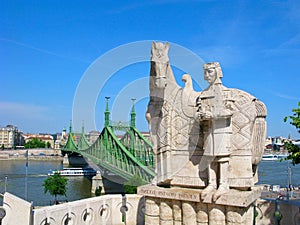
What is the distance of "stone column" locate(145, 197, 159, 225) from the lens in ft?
20.0

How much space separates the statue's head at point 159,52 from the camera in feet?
18.9

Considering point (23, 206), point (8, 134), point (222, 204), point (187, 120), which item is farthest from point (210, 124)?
point (8, 134)

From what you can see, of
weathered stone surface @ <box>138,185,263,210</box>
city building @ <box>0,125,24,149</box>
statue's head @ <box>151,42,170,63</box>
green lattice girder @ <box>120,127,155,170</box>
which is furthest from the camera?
city building @ <box>0,125,24,149</box>

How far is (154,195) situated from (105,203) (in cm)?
161

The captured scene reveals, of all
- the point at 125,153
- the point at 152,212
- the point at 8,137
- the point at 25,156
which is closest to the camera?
the point at 152,212

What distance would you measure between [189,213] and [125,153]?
20712 mm

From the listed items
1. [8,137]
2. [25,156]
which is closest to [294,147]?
[25,156]

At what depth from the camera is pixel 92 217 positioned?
689cm

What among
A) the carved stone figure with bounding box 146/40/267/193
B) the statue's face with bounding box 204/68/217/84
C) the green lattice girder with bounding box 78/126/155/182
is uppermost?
the statue's face with bounding box 204/68/217/84

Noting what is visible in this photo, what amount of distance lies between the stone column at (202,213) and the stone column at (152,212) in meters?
0.86

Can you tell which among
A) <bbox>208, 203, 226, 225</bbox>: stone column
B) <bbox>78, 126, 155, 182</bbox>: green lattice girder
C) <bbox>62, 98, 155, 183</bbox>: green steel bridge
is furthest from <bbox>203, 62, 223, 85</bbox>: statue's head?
<bbox>62, 98, 155, 183</bbox>: green steel bridge

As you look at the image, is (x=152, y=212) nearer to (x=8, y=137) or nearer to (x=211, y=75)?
(x=211, y=75)

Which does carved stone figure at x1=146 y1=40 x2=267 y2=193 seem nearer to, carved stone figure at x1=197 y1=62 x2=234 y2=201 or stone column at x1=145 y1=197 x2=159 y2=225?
carved stone figure at x1=197 y1=62 x2=234 y2=201

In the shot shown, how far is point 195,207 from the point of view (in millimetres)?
5586
